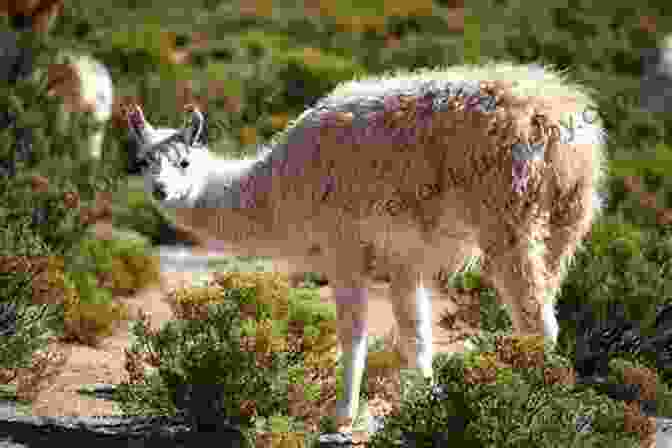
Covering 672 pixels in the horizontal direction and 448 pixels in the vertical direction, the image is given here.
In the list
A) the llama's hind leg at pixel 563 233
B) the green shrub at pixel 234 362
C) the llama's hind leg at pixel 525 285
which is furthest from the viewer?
the green shrub at pixel 234 362

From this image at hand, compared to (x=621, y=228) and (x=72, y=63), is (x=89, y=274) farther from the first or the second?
(x=72, y=63)

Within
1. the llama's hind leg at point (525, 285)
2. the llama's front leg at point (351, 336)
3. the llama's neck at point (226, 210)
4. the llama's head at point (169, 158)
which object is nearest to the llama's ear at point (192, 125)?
the llama's head at point (169, 158)

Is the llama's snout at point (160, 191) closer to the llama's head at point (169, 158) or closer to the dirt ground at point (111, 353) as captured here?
the llama's head at point (169, 158)

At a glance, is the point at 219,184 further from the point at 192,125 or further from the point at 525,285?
the point at 525,285

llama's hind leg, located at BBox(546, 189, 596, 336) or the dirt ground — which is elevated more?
llama's hind leg, located at BBox(546, 189, 596, 336)

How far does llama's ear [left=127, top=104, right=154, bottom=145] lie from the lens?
20.4ft

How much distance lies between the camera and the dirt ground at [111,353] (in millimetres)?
6526

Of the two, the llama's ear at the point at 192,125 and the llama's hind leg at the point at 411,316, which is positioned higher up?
the llama's ear at the point at 192,125

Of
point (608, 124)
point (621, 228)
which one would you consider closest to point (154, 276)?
point (621, 228)

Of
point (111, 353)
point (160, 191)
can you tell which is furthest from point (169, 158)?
point (111, 353)

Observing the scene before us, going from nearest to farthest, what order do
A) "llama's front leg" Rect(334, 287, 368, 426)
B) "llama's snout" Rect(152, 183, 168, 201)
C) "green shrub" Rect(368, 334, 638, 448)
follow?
1. "green shrub" Rect(368, 334, 638, 448)
2. "llama's front leg" Rect(334, 287, 368, 426)
3. "llama's snout" Rect(152, 183, 168, 201)

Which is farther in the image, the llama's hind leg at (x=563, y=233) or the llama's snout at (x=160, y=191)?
the llama's snout at (x=160, y=191)

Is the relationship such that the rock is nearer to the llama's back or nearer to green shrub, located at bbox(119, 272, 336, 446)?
the llama's back

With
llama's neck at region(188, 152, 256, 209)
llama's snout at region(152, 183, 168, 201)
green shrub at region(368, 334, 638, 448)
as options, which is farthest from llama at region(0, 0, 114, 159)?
green shrub at region(368, 334, 638, 448)
